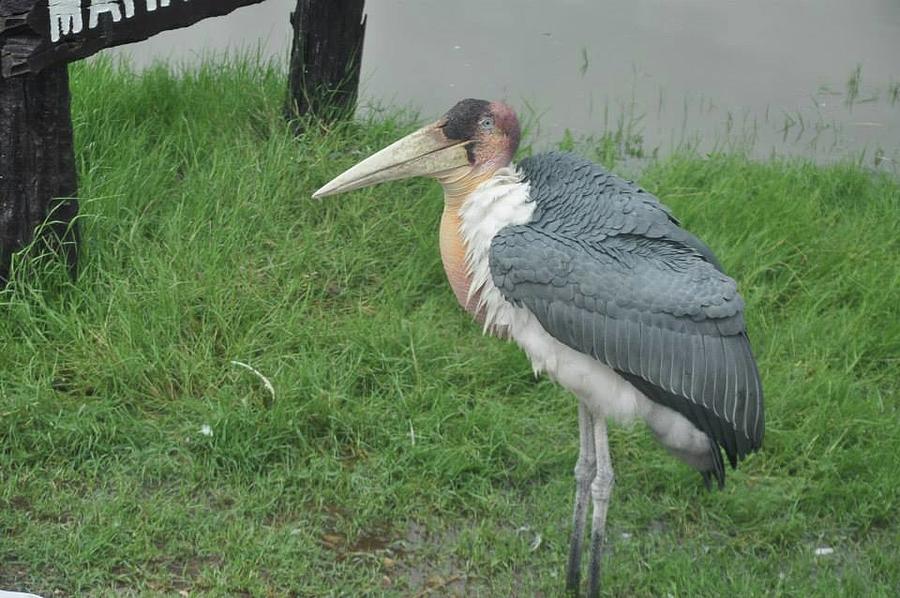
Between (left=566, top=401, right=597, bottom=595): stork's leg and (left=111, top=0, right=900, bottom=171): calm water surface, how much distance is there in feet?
7.24

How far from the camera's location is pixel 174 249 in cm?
385

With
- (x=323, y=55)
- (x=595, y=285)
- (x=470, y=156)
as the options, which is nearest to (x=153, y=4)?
(x=323, y=55)

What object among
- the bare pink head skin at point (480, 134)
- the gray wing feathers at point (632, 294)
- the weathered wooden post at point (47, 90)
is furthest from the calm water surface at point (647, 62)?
the gray wing feathers at point (632, 294)

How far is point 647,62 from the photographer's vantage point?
603cm

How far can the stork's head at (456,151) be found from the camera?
2859 millimetres

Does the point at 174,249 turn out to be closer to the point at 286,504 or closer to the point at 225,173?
the point at 225,173

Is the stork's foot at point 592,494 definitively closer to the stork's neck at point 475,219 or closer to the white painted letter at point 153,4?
the stork's neck at point 475,219

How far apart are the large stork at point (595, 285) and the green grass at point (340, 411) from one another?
17.5 inches

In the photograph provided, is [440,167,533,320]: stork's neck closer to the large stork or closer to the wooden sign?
the large stork

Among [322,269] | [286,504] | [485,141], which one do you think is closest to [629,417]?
[485,141]

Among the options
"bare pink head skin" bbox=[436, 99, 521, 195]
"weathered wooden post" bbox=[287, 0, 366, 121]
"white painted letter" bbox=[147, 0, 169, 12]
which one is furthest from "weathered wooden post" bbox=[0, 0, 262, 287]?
"bare pink head skin" bbox=[436, 99, 521, 195]

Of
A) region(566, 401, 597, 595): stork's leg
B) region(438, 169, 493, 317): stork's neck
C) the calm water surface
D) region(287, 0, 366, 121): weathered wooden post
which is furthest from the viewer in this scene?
the calm water surface

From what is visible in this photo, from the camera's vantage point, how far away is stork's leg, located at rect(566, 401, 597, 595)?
305 centimetres

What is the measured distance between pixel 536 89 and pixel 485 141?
9.49ft
